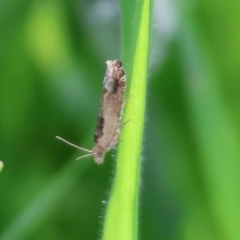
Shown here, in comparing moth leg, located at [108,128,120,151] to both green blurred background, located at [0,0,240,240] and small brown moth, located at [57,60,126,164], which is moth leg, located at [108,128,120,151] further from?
green blurred background, located at [0,0,240,240]

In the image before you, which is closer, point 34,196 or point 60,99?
point 34,196

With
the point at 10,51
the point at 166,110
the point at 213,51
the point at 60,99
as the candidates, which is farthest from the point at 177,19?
the point at 10,51

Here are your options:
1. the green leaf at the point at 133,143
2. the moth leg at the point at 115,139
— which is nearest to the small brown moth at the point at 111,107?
the moth leg at the point at 115,139

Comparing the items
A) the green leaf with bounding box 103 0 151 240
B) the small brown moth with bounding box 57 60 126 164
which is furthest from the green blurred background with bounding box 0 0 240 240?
the green leaf with bounding box 103 0 151 240

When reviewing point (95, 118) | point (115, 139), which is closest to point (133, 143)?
point (115, 139)

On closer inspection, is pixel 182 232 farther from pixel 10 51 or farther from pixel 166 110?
pixel 10 51
